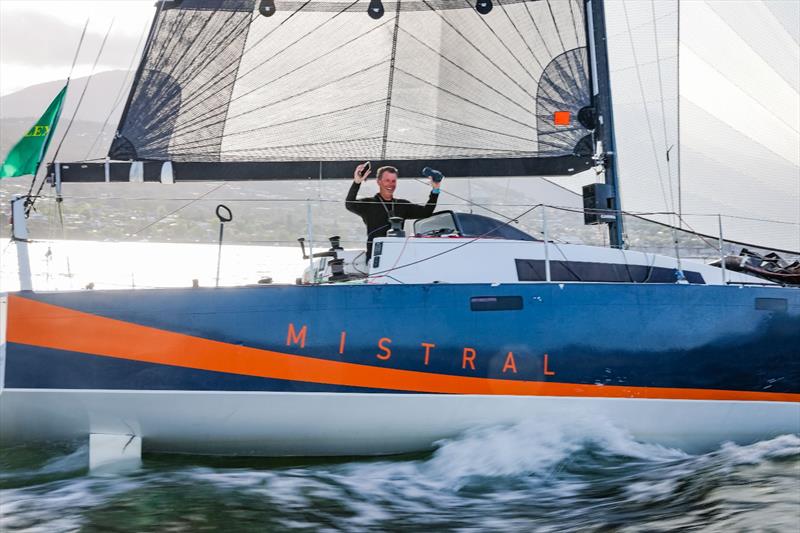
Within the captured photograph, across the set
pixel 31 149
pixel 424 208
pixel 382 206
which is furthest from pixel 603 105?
pixel 31 149

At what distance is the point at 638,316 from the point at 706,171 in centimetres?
296

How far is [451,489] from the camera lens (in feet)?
15.4

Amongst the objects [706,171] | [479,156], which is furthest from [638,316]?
[706,171]

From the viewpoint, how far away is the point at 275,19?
662 cm

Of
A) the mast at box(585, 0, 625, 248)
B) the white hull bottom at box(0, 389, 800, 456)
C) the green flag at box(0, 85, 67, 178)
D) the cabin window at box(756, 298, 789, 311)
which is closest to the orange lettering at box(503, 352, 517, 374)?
the white hull bottom at box(0, 389, 800, 456)

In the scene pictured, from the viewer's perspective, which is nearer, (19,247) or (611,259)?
(19,247)

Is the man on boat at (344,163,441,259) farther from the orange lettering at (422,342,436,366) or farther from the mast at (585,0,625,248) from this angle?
the mast at (585,0,625,248)

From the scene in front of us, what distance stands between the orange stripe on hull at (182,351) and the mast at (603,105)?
6.23 ft

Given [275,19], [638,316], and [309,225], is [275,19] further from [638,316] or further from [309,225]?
[638,316]

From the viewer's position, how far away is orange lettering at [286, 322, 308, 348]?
16.3ft

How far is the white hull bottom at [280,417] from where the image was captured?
499 centimetres

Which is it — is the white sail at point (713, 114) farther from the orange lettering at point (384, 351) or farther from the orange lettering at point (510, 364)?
the orange lettering at point (384, 351)

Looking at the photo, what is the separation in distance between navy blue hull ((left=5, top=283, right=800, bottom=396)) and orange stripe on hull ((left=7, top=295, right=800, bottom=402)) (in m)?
0.01

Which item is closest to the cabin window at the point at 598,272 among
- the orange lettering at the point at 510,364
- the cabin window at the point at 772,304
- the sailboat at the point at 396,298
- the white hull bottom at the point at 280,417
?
the sailboat at the point at 396,298
